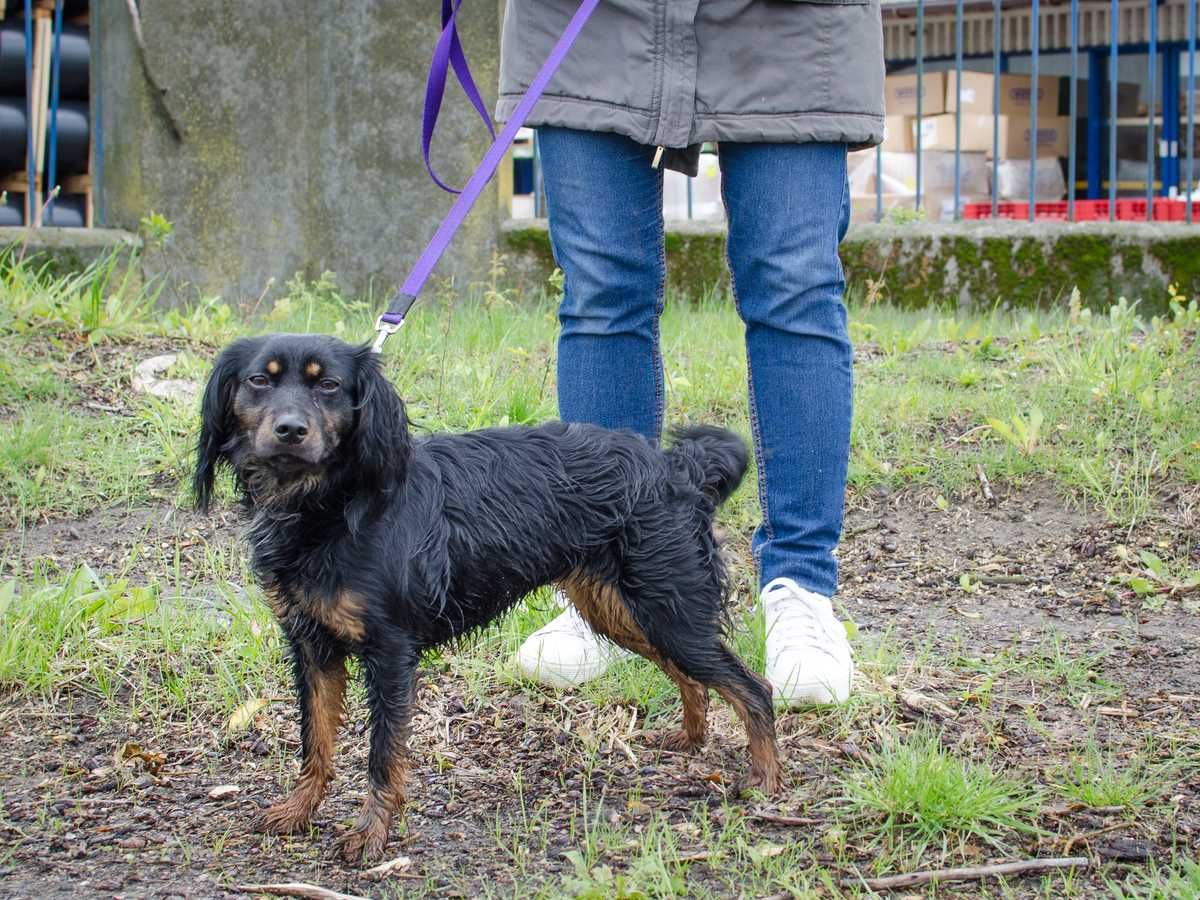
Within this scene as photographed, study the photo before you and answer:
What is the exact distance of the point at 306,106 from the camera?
21.2 ft

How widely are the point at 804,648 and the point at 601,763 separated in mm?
515

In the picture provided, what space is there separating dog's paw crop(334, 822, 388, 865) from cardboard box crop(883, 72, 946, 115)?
786cm

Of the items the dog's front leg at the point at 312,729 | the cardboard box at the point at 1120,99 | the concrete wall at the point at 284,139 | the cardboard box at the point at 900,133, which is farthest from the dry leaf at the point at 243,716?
the cardboard box at the point at 1120,99

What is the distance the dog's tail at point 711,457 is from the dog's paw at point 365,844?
96 centimetres

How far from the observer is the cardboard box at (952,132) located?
9414mm

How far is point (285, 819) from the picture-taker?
8.43 ft

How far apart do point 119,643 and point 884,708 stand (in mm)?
1850

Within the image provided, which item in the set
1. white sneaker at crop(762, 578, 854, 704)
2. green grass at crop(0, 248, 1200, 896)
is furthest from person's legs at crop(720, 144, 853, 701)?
green grass at crop(0, 248, 1200, 896)

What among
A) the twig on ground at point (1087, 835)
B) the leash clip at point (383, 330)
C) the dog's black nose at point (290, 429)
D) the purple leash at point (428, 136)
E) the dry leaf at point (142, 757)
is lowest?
the twig on ground at point (1087, 835)

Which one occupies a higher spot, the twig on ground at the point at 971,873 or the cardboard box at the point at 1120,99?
the cardboard box at the point at 1120,99

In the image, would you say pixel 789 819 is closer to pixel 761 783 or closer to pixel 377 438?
pixel 761 783

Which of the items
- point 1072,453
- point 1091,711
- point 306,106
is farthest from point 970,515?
point 306,106

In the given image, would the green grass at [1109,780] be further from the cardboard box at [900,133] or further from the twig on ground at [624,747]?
the cardboard box at [900,133]

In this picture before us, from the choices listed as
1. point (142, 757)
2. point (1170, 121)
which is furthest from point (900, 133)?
point (142, 757)
